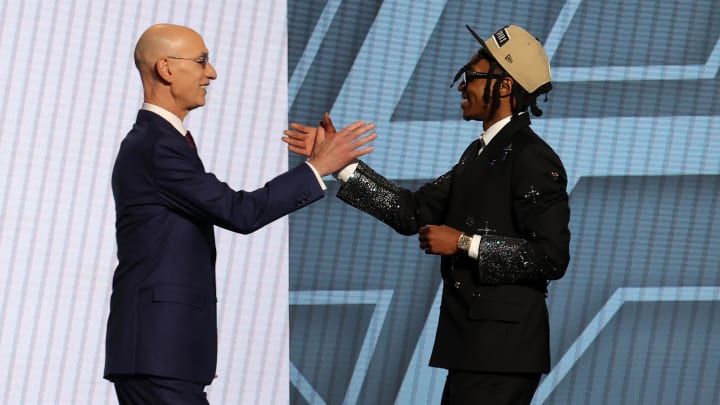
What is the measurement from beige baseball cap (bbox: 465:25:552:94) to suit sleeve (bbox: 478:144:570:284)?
0.16 meters

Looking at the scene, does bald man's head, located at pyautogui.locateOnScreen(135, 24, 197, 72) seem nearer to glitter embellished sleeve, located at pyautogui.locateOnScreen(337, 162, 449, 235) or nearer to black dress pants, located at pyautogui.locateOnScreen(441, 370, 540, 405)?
glitter embellished sleeve, located at pyautogui.locateOnScreen(337, 162, 449, 235)

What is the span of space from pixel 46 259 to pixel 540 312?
1.94m

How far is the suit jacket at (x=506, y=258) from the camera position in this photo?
85.0 inches

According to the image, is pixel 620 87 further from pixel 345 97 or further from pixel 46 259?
pixel 46 259

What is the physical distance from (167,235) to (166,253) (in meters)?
0.03

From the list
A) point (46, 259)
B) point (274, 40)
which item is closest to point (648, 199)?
point (274, 40)

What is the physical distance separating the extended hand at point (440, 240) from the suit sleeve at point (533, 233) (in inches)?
2.1

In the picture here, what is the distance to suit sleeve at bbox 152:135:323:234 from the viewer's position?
2.00 m

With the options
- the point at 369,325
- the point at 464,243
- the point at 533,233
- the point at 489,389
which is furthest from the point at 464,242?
the point at 369,325

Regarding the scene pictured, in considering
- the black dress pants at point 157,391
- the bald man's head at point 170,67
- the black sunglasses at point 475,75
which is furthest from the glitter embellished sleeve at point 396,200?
the black dress pants at point 157,391

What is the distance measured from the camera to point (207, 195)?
200 centimetres

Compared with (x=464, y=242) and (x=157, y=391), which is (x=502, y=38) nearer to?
(x=464, y=242)

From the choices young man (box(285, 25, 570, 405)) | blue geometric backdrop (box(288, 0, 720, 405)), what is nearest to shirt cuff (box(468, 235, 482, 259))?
young man (box(285, 25, 570, 405))

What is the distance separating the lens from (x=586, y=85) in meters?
3.62
